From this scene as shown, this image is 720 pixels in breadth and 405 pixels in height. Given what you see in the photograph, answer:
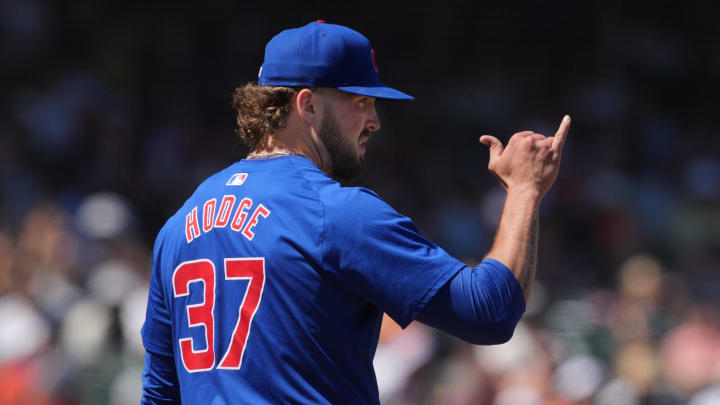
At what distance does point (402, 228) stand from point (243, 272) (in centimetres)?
33

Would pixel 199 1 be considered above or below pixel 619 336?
above

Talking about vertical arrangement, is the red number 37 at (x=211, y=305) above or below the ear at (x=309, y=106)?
below

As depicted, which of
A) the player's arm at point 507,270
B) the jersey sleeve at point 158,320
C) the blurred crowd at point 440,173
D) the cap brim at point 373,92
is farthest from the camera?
the blurred crowd at point 440,173

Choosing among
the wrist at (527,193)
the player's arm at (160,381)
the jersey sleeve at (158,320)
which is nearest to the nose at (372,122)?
the wrist at (527,193)

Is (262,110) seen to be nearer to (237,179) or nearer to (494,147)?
(237,179)

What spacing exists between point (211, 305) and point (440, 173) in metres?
7.16

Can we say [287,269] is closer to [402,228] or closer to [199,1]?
[402,228]

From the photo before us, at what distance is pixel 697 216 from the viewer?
870 cm

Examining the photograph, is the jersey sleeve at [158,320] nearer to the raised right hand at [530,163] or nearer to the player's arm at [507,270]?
the player's arm at [507,270]

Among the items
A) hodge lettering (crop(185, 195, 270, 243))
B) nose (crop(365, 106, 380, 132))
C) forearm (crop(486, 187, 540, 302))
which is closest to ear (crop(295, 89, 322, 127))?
nose (crop(365, 106, 380, 132))

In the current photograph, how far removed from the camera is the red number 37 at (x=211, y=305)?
218 centimetres

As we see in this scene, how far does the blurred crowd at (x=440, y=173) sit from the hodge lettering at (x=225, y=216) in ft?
11.5

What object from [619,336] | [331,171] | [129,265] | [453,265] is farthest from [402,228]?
[129,265]

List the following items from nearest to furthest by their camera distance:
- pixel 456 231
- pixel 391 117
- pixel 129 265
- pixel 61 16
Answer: pixel 129 265 → pixel 456 231 → pixel 391 117 → pixel 61 16
